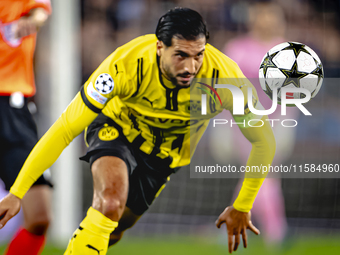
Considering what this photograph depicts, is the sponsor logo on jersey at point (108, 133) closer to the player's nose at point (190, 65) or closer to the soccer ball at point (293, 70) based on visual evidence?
the player's nose at point (190, 65)

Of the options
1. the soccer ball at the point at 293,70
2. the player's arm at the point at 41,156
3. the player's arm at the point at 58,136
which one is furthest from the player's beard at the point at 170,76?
the soccer ball at the point at 293,70

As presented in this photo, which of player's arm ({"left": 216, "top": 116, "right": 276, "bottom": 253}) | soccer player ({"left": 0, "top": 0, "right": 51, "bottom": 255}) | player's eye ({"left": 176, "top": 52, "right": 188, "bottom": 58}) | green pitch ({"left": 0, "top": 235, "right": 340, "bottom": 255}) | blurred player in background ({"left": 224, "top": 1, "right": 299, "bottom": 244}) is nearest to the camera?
player's eye ({"left": 176, "top": 52, "right": 188, "bottom": 58})

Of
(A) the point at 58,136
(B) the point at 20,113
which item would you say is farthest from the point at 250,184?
(B) the point at 20,113

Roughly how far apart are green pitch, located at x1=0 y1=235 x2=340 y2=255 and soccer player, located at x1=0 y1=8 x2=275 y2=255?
1386mm

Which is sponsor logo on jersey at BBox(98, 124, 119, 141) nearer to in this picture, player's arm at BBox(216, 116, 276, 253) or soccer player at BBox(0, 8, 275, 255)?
soccer player at BBox(0, 8, 275, 255)

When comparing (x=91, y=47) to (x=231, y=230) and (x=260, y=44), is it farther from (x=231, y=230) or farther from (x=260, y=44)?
(x=231, y=230)

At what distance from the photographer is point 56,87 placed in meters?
4.07

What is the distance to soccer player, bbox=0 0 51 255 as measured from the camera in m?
2.56

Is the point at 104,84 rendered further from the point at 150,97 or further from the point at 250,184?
the point at 250,184

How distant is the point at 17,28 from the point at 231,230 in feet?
5.55

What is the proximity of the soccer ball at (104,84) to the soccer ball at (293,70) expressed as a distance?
967mm

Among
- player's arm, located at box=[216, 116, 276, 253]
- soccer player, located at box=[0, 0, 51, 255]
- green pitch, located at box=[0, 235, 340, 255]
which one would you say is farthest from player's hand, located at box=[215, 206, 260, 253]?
green pitch, located at box=[0, 235, 340, 255]

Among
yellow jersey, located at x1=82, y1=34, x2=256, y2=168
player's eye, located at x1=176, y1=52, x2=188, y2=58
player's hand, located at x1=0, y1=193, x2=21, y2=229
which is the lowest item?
player's hand, located at x1=0, y1=193, x2=21, y2=229

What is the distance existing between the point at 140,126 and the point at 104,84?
0.40 m
